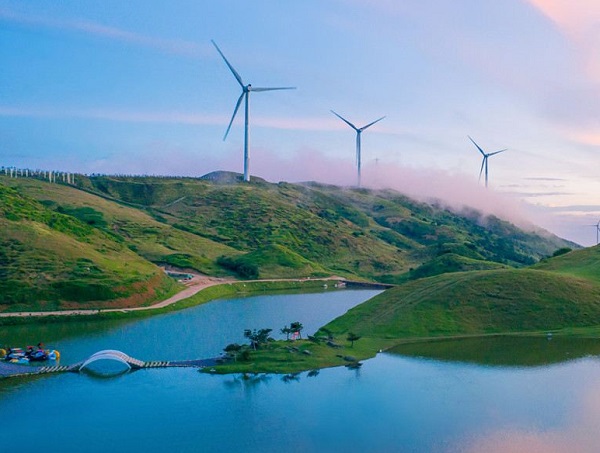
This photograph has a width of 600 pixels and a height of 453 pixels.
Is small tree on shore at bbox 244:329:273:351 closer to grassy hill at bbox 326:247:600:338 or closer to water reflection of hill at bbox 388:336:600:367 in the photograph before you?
water reflection of hill at bbox 388:336:600:367

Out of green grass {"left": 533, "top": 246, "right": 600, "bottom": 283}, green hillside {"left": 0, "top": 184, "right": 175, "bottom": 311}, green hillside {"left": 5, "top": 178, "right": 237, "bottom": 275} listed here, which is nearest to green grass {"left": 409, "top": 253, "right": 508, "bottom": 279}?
green grass {"left": 533, "top": 246, "right": 600, "bottom": 283}

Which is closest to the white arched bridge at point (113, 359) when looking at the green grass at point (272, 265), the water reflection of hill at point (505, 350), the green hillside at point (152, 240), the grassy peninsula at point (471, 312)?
the grassy peninsula at point (471, 312)

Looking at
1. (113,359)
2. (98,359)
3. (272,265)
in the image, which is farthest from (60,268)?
(272,265)

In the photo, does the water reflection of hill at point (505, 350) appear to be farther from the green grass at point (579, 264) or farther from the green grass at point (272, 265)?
the green grass at point (272, 265)

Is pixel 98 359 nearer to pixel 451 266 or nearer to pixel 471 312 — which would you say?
pixel 471 312

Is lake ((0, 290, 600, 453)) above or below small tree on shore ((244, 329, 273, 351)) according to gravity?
below

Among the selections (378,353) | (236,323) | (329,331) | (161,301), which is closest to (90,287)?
(161,301)

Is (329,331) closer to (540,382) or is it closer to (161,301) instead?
(540,382)
